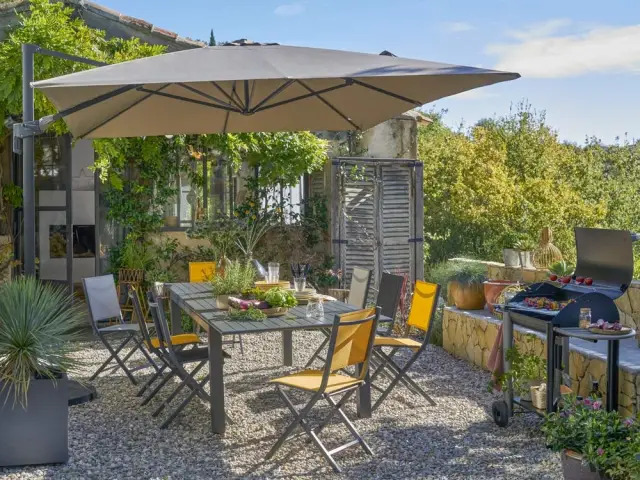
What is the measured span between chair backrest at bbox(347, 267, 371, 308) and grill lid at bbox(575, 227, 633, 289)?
2.14 m

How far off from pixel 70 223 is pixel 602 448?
24.9ft

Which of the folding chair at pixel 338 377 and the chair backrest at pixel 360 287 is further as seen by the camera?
the chair backrest at pixel 360 287

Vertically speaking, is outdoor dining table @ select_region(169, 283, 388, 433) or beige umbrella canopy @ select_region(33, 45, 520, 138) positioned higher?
beige umbrella canopy @ select_region(33, 45, 520, 138)

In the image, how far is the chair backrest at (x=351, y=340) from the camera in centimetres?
462

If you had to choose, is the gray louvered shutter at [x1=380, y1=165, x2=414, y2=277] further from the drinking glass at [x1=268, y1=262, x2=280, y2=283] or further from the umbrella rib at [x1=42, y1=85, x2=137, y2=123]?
the umbrella rib at [x1=42, y1=85, x2=137, y2=123]

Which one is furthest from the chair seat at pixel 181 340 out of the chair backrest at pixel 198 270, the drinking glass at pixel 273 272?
the chair backrest at pixel 198 270

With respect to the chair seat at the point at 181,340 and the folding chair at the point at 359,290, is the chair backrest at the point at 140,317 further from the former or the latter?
the folding chair at the point at 359,290

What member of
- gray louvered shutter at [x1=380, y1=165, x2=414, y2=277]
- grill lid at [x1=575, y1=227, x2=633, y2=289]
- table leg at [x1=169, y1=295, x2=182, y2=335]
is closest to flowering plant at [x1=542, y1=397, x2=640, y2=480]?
grill lid at [x1=575, y1=227, x2=633, y2=289]

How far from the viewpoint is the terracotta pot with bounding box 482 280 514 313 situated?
787 centimetres

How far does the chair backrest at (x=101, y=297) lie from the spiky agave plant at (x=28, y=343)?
7.27 feet

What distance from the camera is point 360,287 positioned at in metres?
7.30

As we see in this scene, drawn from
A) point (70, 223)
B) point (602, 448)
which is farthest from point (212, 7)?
point (602, 448)

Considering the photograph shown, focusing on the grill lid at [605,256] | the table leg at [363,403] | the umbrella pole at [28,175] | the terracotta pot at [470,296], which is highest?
the umbrella pole at [28,175]

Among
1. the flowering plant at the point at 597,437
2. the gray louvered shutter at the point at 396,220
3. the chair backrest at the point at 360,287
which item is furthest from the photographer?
the gray louvered shutter at the point at 396,220
